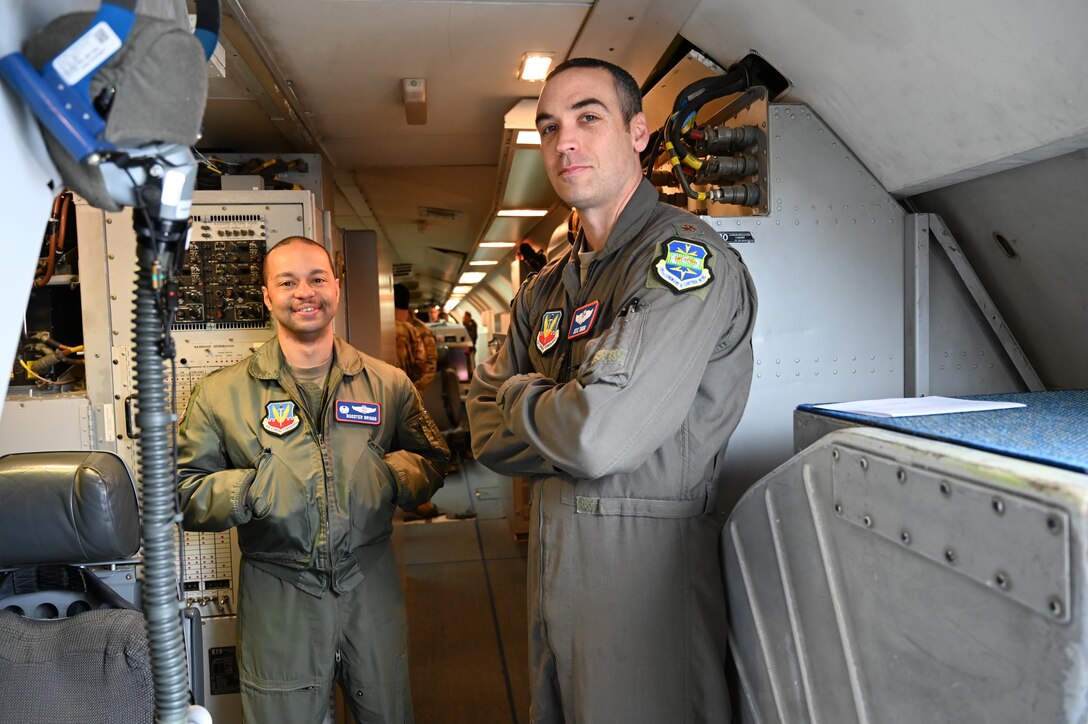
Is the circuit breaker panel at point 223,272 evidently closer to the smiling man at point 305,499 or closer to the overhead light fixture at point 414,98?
the smiling man at point 305,499

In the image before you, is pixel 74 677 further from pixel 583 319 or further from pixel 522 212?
pixel 522 212

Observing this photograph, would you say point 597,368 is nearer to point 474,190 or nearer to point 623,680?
point 623,680

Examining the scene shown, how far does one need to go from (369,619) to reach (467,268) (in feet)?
34.3

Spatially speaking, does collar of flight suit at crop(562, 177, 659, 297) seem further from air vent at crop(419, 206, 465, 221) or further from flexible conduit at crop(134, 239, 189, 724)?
air vent at crop(419, 206, 465, 221)

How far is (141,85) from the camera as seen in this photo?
0.82 m

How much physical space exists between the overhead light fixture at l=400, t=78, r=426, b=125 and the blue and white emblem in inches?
64.1

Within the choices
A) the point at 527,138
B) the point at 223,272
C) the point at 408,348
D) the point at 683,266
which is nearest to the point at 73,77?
the point at 683,266

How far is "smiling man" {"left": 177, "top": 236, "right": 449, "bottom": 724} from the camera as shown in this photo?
99.0 inches

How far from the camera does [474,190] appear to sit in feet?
20.2

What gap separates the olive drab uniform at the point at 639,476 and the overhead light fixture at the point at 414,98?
199cm

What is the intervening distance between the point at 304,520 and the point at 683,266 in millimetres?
1615

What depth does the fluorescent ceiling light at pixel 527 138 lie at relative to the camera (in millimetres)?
3967

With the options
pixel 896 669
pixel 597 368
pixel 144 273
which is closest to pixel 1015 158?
pixel 597 368

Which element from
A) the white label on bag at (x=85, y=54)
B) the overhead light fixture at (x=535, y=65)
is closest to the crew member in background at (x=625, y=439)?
the white label on bag at (x=85, y=54)
